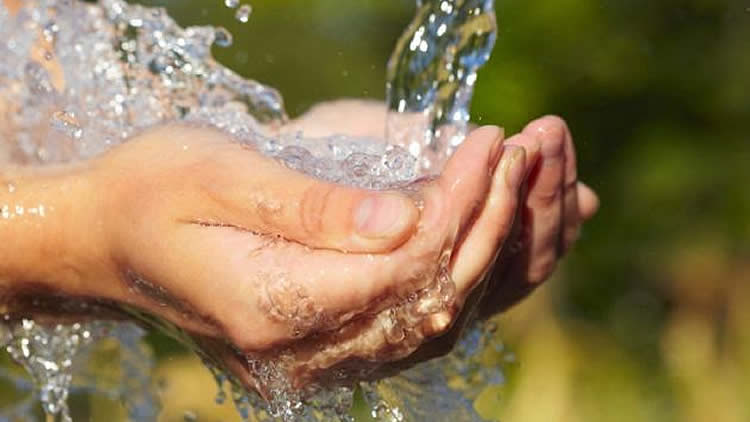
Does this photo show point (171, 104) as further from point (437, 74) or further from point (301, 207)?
point (301, 207)

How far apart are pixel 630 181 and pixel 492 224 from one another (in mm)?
2954

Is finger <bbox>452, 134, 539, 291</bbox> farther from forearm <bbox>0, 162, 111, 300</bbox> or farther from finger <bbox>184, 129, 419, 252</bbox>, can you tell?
forearm <bbox>0, 162, 111, 300</bbox>

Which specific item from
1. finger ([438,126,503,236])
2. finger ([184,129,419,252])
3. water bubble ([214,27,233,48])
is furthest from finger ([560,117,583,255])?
water bubble ([214,27,233,48])

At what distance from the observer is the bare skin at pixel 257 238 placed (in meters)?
0.95

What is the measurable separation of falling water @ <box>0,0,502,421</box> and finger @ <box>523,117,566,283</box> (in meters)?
0.12

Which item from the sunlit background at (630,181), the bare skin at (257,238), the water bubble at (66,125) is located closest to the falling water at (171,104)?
the water bubble at (66,125)

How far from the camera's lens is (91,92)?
4.75 ft

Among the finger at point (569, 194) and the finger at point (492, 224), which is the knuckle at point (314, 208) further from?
the finger at point (569, 194)

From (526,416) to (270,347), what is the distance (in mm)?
2360

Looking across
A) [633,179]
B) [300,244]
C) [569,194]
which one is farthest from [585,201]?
[633,179]

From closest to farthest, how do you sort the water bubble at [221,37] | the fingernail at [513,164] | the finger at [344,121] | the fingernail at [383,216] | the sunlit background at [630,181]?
the fingernail at [383,216]
the fingernail at [513,164]
the finger at [344,121]
the water bubble at [221,37]
the sunlit background at [630,181]

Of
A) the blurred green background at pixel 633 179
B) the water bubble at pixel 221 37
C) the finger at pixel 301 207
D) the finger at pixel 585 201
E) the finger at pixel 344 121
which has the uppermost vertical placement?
the finger at pixel 301 207

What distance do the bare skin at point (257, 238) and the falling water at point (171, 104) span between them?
0.11 metres

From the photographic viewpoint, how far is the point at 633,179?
3.88 meters
